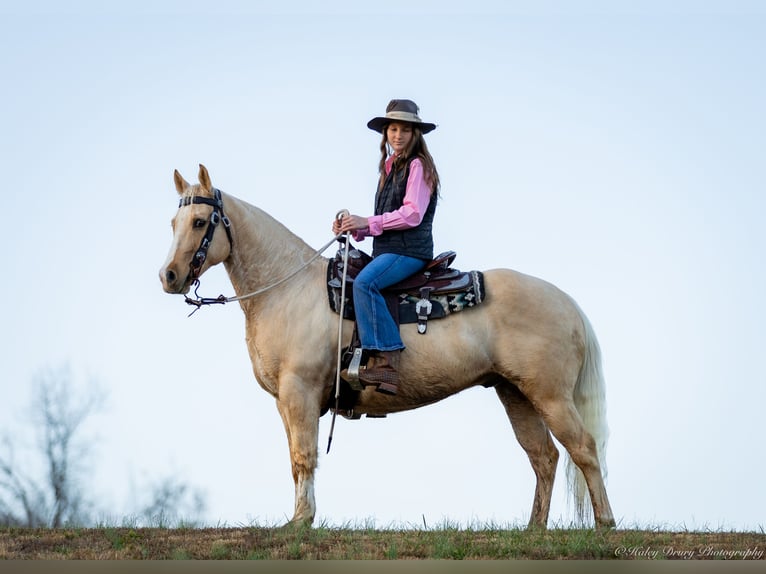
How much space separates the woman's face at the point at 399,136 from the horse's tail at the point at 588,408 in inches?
92.7

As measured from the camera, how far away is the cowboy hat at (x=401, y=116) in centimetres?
978

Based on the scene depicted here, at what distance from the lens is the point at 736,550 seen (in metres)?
8.31

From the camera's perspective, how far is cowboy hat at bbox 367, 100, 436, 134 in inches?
385

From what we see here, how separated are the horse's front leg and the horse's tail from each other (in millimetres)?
2597

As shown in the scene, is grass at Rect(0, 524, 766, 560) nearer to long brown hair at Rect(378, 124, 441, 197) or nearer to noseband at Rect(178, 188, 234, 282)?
noseband at Rect(178, 188, 234, 282)

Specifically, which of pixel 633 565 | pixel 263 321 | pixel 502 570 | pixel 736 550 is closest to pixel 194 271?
pixel 263 321

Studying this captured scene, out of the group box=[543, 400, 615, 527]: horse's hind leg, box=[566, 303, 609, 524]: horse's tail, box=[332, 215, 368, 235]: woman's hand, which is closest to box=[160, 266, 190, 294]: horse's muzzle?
box=[332, 215, 368, 235]: woman's hand

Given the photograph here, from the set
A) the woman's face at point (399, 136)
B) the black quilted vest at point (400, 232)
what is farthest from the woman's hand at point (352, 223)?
the woman's face at point (399, 136)

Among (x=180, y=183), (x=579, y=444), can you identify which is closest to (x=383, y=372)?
(x=579, y=444)

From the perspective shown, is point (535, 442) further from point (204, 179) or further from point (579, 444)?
point (204, 179)

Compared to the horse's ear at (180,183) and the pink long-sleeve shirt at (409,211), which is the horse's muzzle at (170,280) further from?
the pink long-sleeve shirt at (409,211)

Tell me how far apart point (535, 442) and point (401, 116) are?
343cm

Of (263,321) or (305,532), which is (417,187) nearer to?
(263,321)

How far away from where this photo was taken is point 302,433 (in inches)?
360
